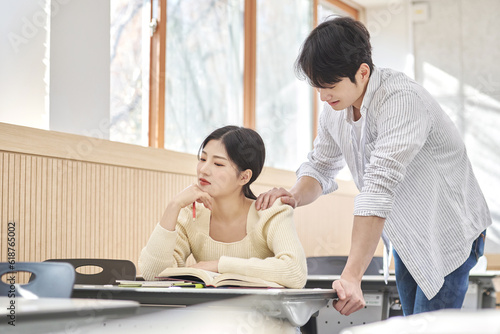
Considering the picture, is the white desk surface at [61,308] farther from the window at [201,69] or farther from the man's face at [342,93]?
the window at [201,69]

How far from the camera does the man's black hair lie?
1783 mm

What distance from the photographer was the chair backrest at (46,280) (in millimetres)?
1452

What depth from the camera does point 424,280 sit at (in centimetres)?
179

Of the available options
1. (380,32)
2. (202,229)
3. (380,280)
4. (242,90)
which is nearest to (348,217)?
(242,90)

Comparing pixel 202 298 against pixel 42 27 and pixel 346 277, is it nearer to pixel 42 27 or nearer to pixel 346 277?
pixel 346 277

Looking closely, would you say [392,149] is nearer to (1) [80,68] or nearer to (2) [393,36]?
(1) [80,68]

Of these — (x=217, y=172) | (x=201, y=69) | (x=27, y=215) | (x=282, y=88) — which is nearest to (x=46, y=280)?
(x=217, y=172)

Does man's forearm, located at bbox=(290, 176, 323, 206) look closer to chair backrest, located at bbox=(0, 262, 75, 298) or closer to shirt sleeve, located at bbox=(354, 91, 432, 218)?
shirt sleeve, located at bbox=(354, 91, 432, 218)

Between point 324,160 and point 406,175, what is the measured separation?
0.46m

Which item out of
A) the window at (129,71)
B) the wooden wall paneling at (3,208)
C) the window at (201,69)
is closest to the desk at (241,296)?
the wooden wall paneling at (3,208)

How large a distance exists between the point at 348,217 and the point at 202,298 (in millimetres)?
4167

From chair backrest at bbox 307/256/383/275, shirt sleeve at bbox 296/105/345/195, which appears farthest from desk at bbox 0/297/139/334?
chair backrest at bbox 307/256/383/275

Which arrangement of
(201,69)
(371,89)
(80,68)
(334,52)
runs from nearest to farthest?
1. (334,52)
2. (371,89)
3. (80,68)
4. (201,69)

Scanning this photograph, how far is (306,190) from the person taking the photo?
223 cm
